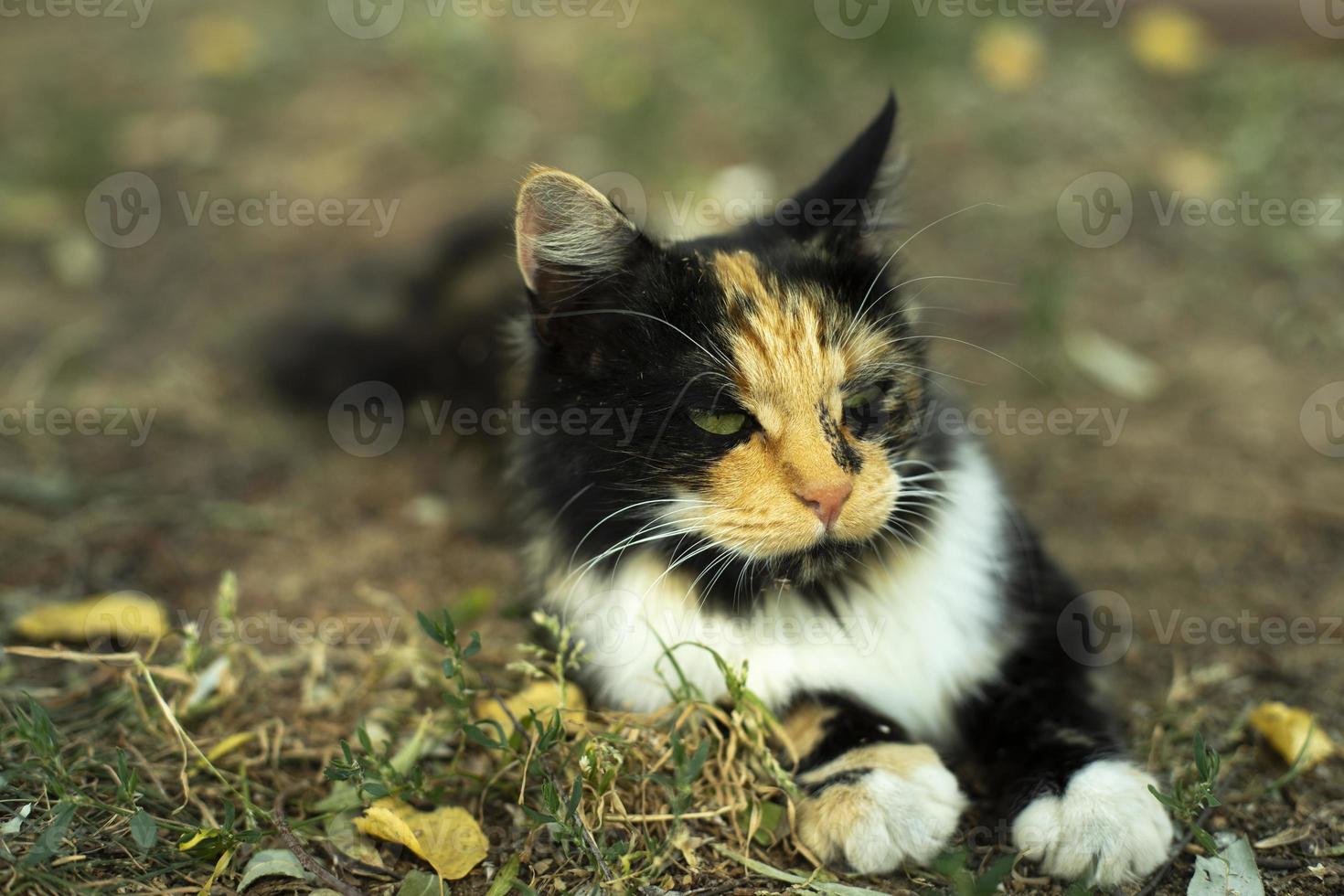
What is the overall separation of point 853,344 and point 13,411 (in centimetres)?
328

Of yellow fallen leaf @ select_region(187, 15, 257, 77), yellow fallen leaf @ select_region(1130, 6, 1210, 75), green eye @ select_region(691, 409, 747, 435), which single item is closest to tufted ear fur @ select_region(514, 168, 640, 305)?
green eye @ select_region(691, 409, 747, 435)

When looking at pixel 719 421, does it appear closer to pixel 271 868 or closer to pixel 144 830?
pixel 271 868

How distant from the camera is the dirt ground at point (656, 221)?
9.99 ft

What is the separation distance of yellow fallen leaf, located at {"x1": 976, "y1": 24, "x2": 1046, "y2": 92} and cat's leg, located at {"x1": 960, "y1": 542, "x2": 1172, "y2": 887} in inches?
140

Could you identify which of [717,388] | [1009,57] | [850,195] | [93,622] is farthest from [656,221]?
[1009,57]

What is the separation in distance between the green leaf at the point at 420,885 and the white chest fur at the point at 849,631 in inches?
21.6

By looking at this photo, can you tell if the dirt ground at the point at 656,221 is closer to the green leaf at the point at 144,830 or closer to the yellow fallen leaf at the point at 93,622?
the yellow fallen leaf at the point at 93,622

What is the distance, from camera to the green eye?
206 cm

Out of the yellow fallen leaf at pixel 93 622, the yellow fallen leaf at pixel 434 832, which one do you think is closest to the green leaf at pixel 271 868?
the yellow fallen leaf at pixel 434 832

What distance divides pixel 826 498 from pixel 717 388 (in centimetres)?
30

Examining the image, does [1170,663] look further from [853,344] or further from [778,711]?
[853,344]

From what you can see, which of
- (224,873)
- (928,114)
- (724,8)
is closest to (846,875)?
(224,873)

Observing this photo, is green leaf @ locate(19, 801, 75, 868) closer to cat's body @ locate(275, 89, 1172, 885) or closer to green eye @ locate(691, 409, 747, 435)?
cat's body @ locate(275, 89, 1172, 885)

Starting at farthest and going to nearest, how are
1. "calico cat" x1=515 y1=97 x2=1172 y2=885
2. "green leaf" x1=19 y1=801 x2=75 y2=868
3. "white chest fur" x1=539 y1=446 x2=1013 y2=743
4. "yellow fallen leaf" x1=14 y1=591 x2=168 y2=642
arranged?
"yellow fallen leaf" x1=14 y1=591 x2=168 y2=642, "white chest fur" x1=539 y1=446 x2=1013 y2=743, "calico cat" x1=515 y1=97 x2=1172 y2=885, "green leaf" x1=19 y1=801 x2=75 y2=868
